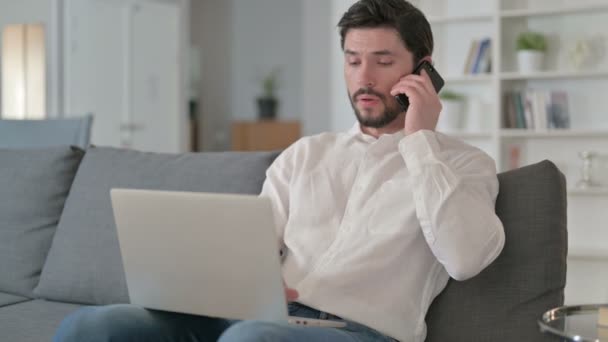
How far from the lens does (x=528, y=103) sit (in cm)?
466

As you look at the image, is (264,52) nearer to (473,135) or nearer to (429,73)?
(473,135)

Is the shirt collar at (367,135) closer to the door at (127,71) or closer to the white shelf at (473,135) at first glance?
the white shelf at (473,135)

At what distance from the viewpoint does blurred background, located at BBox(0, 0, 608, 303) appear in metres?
4.55

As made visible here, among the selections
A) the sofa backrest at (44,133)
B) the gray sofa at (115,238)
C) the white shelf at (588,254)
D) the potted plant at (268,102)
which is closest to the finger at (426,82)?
the gray sofa at (115,238)

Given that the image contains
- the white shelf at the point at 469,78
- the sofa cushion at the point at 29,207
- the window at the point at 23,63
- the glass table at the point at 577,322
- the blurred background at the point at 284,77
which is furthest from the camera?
the window at the point at 23,63

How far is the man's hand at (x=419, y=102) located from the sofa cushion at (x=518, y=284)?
26 cm

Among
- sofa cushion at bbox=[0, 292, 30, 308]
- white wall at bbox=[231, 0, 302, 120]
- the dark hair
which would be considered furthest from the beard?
white wall at bbox=[231, 0, 302, 120]

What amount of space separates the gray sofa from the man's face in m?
0.32

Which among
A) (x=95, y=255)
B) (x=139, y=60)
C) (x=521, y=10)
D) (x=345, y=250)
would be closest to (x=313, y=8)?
(x=139, y=60)

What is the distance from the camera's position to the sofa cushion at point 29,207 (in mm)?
2420

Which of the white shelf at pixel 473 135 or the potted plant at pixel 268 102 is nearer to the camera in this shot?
the white shelf at pixel 473 135

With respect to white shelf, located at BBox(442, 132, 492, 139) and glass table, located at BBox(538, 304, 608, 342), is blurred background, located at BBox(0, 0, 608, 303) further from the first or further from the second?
glass table, located at BBox(538, 304, 608, 342)

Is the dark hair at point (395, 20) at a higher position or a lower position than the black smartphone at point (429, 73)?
higher

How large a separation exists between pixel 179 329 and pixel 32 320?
2.24 feet
